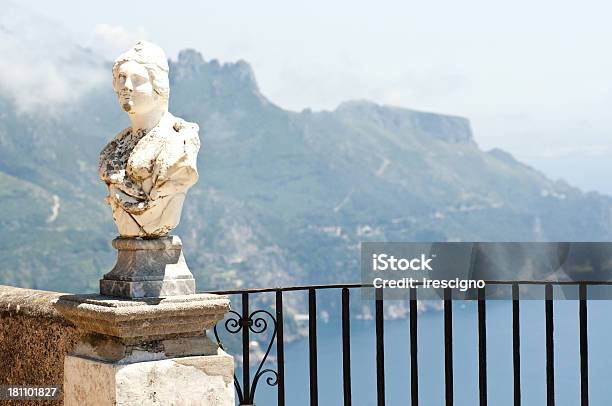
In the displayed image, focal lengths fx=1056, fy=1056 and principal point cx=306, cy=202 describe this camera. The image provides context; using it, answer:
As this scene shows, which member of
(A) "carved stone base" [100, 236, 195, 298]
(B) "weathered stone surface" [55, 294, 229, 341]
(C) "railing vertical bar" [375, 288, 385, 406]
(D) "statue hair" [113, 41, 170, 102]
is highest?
(D) "statue hair" [113, 41, 170, 102]

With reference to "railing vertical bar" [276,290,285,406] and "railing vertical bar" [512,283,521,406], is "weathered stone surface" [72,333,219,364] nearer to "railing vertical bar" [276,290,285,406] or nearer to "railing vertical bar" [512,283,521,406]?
"railing vertical bar" [276,290,285,406]

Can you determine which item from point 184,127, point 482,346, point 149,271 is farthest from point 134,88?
point 482,346

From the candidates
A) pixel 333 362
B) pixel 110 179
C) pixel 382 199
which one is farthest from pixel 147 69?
pixel 382 199

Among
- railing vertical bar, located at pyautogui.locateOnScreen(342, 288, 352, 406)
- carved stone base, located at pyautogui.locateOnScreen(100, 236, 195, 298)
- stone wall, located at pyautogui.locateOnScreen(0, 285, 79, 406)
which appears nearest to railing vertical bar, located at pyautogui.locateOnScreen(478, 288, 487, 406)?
railing vertical bar, located at pyautogui.locateOnScreen(342, 288, 352, 406)

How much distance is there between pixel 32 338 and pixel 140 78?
1912mm

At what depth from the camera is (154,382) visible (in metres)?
4.49

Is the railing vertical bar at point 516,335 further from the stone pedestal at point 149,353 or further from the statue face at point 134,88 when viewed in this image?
the statue face at point 134,88

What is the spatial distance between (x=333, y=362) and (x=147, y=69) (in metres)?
54.3

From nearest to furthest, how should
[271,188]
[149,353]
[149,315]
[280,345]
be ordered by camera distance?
[149,315]
[149,353]
[280,345]
[271,188]

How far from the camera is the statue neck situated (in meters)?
4.65

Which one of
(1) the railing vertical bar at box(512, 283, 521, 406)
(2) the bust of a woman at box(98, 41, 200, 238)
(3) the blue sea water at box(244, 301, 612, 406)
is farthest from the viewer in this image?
(3) the blue sea water at box(244, 301, 612, 406)

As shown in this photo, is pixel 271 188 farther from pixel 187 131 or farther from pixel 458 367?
pixel 187 131

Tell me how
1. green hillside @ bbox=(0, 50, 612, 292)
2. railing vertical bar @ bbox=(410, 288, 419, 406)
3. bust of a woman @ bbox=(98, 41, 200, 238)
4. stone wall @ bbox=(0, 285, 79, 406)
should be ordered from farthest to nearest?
green hillside @ bbox=(0, 50, 612, 292) → railing vertical bar @ bbox=(410, 288, 419, 406) → stone wall @ bbox=(0, 285, 79, 406) → bust of a woman @ bbox=(98, 41, 200, 238)

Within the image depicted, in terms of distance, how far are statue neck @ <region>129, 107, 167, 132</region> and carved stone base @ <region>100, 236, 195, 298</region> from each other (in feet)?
1.65
